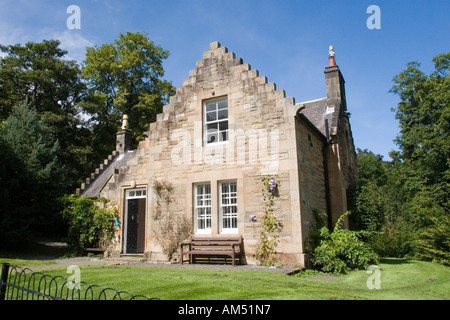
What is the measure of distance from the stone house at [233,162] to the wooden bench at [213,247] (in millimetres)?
361

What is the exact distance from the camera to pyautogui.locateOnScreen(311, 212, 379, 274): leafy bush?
1117 cm

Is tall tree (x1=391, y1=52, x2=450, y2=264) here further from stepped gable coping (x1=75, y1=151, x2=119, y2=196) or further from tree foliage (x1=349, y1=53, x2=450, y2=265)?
stepped gable coping (x1=75, y1=151, x2=119, y2=196)

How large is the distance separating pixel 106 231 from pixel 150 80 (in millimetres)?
23710

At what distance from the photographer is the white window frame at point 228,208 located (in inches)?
507

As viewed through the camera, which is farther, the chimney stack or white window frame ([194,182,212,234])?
the chimney stack

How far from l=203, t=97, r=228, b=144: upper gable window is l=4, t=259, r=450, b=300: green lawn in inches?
230

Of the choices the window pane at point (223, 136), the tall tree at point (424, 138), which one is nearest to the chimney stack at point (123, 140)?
the window pane at point (223, 136)

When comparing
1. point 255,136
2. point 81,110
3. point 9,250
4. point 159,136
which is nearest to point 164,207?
point 159,136

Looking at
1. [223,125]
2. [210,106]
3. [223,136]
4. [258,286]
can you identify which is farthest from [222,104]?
[258,286]

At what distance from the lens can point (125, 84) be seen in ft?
114

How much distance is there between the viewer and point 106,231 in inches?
639

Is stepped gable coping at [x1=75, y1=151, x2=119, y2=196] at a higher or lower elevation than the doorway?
higher

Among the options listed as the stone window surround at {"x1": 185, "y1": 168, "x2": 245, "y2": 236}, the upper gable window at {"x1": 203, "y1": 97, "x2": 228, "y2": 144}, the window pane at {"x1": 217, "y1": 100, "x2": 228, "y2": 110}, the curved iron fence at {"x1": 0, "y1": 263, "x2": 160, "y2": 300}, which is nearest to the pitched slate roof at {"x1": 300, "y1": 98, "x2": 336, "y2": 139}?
the window pane at {"x1": 217, "y1": 100, "x2": 228, "y2": 110}
